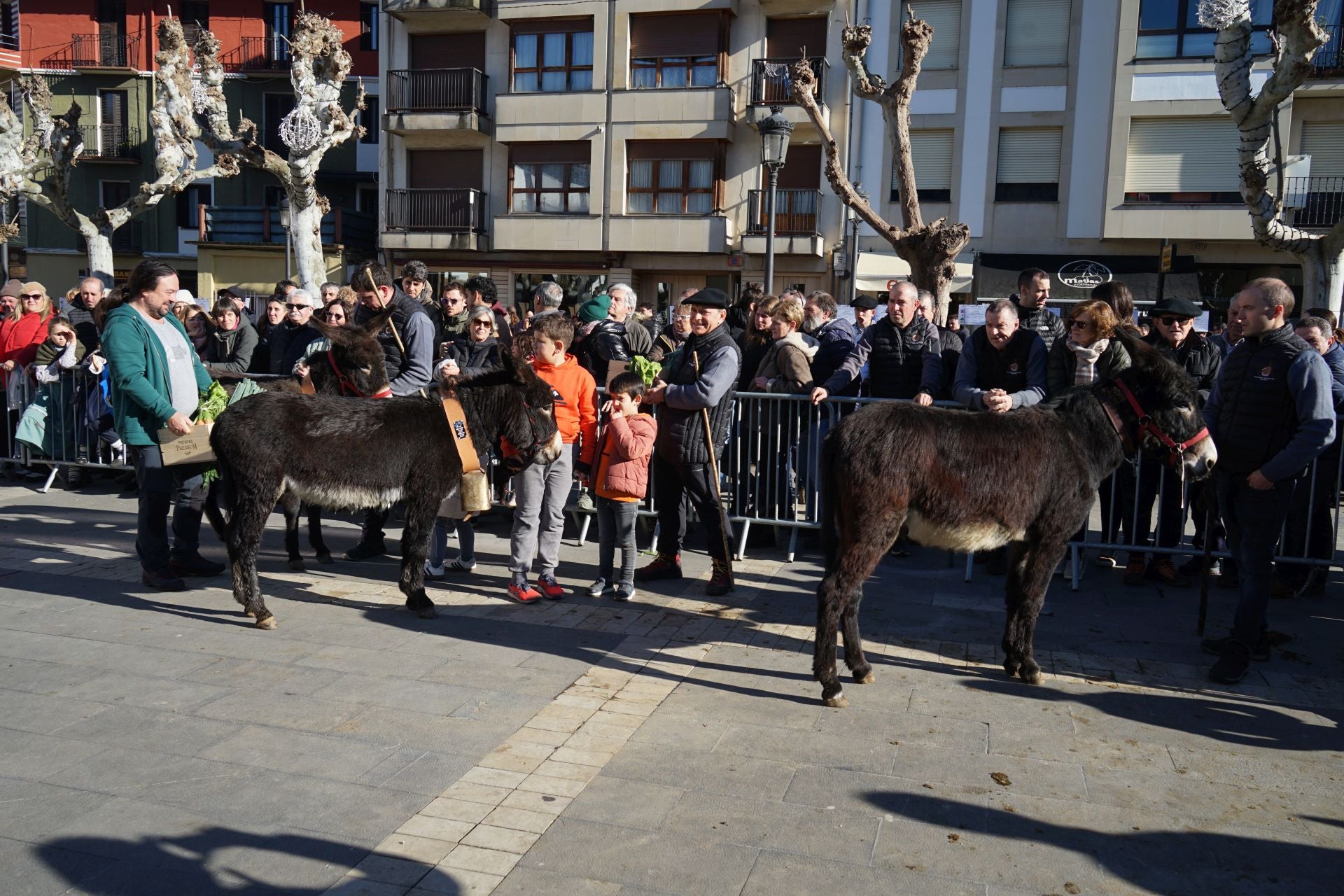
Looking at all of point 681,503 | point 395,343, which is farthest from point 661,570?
point 395,343

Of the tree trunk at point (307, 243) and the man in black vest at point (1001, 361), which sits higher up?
the tree trunk at point (307, 243)

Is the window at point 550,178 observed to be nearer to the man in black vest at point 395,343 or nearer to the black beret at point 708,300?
the man in black vest at point 395,343

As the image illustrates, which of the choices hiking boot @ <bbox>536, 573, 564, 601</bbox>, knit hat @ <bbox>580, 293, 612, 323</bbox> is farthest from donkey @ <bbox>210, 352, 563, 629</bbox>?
knit hat @ <bbox>580, 293, 612, 323</bbox>

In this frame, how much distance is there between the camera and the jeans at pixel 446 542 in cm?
738

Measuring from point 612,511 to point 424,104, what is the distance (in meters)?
25.2

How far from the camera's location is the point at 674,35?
88.2 ft

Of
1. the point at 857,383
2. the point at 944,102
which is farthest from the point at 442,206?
the point at 857,383

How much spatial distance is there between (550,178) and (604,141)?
1.98 m

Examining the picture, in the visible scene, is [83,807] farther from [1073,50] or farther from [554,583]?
[1073,50]

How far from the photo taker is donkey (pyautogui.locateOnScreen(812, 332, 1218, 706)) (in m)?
5.18

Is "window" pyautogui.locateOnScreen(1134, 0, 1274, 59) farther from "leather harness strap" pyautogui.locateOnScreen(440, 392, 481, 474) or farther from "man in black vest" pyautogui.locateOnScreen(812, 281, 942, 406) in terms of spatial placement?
"leather harness strap" pyautogui.locateOnScreen(440, 392, 481, 474)

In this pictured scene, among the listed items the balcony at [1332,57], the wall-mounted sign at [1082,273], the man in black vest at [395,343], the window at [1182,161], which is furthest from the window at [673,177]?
the man in black vest at [395,343]

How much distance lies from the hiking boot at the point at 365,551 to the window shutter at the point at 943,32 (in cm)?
2060

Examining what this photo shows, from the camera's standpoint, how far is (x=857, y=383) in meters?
8.61
